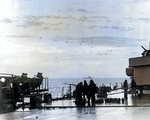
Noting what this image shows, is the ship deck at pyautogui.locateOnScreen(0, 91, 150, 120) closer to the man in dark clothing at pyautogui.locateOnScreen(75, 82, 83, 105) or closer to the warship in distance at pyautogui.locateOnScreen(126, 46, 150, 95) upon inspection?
the man in dark clothing at pyautogui.locateOnScreen(75, 82, 83, 105)

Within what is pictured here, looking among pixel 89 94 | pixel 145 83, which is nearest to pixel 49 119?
A: pixel 89 94

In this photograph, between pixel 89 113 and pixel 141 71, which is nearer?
pixel 89 113

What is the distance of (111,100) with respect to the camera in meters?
23.3

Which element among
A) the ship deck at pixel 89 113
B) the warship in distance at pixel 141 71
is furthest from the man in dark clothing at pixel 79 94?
the warship in distance at pixel 141 71

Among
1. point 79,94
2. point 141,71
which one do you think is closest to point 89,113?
point 79,94

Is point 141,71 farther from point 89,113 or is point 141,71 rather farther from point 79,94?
point 89,113

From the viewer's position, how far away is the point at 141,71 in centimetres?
2769

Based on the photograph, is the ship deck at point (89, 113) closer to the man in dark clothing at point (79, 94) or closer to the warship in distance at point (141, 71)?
the man in dark clothing at point (79, 94)

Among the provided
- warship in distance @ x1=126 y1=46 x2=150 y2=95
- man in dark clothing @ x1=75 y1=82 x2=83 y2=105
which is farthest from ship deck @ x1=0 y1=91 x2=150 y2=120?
warship in distance @ x1=126 y1=46 x2=150 y2=95

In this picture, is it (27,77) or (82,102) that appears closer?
(82,102)

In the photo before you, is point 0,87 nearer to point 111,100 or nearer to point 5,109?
point 5,109

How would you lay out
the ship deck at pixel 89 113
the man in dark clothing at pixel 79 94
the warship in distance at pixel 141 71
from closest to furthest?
the ship deck at pixel 89 113
the man in dark clothing at pixel 79 94
the warship in distance at pixel 141 71

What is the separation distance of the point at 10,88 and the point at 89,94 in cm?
Answer: 600

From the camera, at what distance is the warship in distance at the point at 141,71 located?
27016mm
